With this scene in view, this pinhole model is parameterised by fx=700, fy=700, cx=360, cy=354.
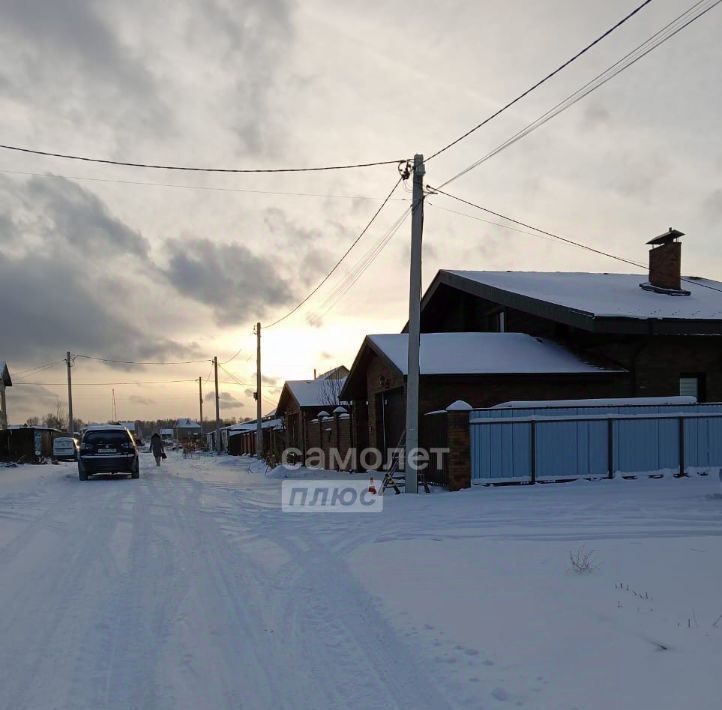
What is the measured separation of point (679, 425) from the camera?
1488cm

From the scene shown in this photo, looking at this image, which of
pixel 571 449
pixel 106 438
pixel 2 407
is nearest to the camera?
pixel 571 449

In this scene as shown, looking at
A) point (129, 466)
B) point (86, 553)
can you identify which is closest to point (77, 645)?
point (86, 553)

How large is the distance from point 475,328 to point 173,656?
829 inches

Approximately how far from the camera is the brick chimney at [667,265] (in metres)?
21.9

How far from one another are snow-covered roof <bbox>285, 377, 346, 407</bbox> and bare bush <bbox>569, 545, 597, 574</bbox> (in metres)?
24.8

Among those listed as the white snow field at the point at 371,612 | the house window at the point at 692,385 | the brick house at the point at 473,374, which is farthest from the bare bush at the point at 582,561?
the house window at the point at 692,385

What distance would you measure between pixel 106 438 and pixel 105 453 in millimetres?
516

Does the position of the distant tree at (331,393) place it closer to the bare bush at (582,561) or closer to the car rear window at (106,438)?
the car rear window at (106,438)

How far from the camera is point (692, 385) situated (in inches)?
782

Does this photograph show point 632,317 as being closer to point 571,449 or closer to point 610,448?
point 610,448

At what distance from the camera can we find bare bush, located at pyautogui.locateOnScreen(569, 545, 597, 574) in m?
6.62

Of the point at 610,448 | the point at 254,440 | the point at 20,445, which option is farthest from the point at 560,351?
the point at 254,440

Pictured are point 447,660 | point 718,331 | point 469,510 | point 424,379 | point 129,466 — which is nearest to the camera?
point 447,660

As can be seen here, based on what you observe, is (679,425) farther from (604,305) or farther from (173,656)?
(173,656)
